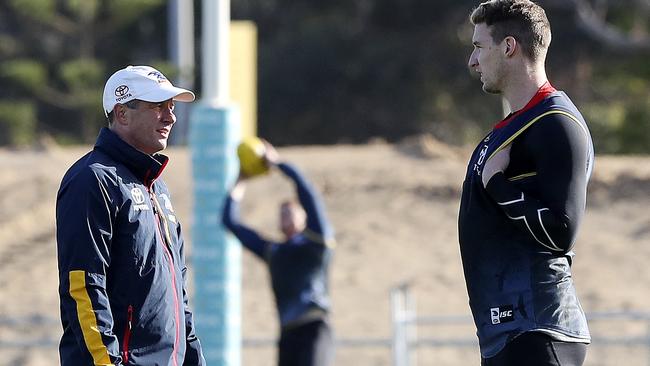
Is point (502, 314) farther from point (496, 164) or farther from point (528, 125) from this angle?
point (528, 125)

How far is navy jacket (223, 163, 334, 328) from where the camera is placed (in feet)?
31.3

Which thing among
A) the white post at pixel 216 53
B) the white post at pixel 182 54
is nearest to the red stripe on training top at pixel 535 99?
the white post at pixel 216 53

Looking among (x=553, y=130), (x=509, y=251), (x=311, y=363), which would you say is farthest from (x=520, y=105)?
(x=311, y=363)

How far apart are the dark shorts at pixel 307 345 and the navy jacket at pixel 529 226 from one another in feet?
15.8

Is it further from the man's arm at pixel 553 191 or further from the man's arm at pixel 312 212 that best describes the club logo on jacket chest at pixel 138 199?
the man's arm at pixel 312 212

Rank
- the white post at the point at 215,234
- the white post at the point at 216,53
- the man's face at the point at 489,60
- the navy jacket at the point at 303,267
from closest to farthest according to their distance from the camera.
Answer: the man's face at the point at 489,60, the navy jacket at the point at 303,267, the white post at the point at 215,234, the white post at the point at 216,53

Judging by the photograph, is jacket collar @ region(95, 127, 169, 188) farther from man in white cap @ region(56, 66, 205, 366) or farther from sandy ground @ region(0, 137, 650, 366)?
sandy ground @ region(0, 137, 650, 366)

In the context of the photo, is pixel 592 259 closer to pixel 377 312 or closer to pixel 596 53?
pixel 377 312

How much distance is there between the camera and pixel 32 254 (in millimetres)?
21656

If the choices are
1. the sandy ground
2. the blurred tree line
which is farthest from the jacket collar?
the blurred tree line

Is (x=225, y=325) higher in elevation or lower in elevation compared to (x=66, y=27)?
lower

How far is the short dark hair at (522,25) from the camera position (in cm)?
466

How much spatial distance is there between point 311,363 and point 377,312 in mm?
9665

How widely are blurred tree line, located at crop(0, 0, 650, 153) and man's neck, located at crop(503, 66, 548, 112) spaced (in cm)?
2652
